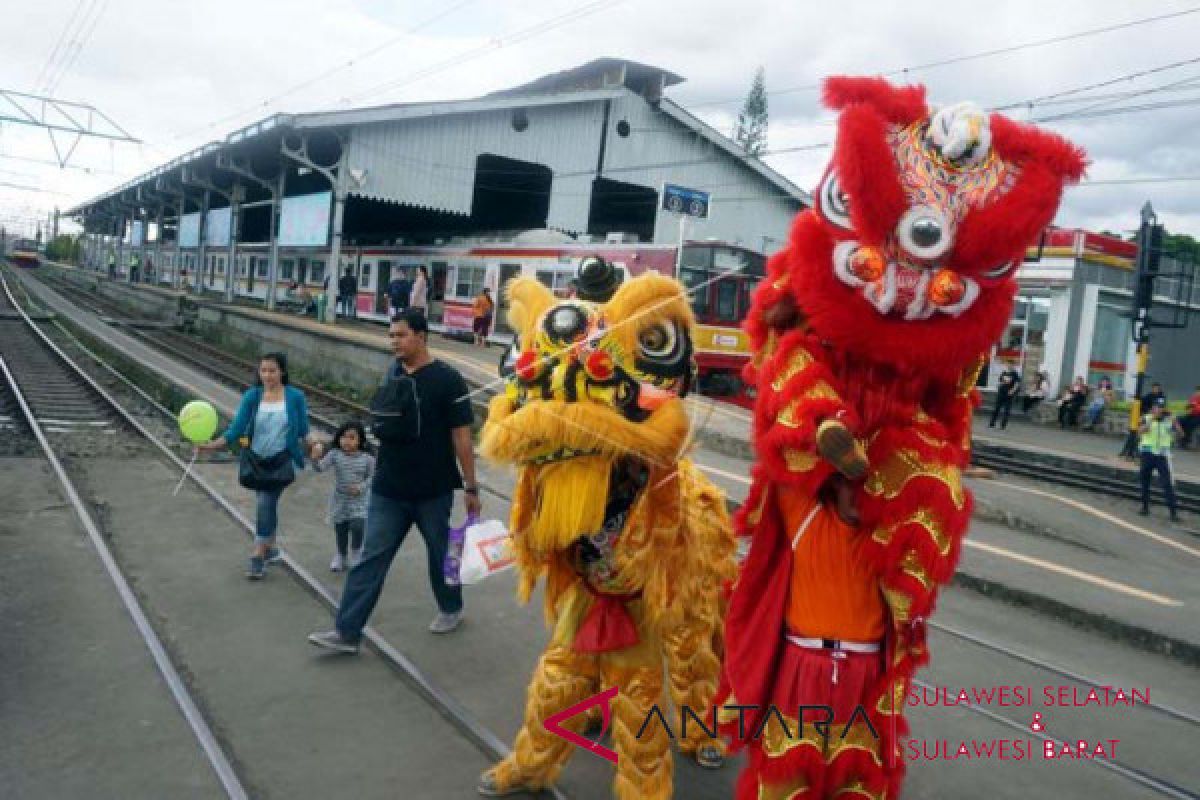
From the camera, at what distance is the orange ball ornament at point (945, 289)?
2.50 metres

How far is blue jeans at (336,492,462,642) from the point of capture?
467cm

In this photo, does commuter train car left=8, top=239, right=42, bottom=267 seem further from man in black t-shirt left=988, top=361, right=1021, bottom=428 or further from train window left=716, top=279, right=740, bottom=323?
man in black t-shirt left=988, top=361, right=1021, bottom=428

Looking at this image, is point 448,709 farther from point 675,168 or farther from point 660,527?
point 675,168

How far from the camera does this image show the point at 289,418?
234 inches

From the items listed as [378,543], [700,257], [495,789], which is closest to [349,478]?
[378,543]

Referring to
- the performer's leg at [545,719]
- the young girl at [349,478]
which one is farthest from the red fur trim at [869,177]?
the young girl at [349,478]

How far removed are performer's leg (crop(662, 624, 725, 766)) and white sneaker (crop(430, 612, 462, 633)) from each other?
6.02ft

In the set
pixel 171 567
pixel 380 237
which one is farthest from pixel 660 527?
pixel 380 237

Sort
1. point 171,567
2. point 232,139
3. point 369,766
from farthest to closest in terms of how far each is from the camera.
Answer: point 232,139, point 171,567, point 369,766

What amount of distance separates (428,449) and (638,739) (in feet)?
6.82

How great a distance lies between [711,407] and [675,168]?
25.0 metres

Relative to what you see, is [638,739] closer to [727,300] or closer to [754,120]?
[727,300]

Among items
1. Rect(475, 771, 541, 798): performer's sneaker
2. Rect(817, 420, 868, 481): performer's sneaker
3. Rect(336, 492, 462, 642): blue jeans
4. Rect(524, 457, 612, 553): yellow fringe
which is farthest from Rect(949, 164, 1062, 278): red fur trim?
Rect(336, 492, 462, 642): blue jeans

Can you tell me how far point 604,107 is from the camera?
25578 millimetres
